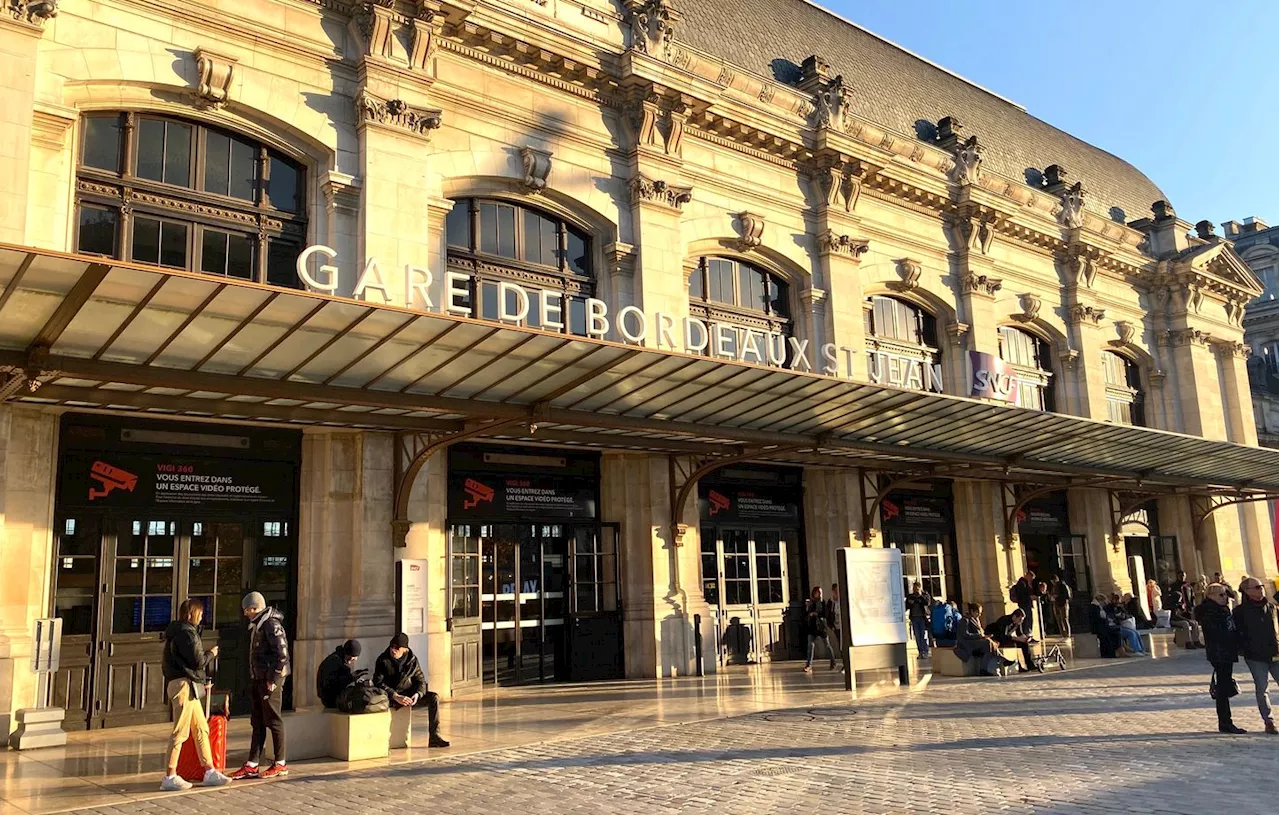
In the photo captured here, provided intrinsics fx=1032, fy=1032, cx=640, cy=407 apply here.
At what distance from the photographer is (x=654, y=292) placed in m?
20.8

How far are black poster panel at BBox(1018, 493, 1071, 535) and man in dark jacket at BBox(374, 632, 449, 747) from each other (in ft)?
69.8

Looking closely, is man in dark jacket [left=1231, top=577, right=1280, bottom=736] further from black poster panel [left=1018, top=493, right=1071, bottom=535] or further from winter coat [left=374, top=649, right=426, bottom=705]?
black poster panel [left=1018, top=493, right=1071, bottom=535]

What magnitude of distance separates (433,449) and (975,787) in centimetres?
953

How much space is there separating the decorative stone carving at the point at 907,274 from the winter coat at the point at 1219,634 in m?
15.4

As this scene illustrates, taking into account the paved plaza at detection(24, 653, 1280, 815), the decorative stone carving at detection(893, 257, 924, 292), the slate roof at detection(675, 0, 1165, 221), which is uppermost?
the slate roof at detection(675, 0, 1165, 221)

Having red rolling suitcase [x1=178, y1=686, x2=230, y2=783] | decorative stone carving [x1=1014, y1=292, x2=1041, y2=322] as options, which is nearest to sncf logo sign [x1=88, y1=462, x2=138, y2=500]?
red rolling suitcase [x1=178, y1=686, x2=230, y2=783]

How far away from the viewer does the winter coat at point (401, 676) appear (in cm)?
1173

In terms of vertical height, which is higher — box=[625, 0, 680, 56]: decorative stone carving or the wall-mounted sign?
box=[625, 0, 680, 56]: decorative stone carving

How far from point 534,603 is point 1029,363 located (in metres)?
18.9

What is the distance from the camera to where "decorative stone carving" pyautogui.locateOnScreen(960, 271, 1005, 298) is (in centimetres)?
2825

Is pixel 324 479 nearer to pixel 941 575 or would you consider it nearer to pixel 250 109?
pixel 250 109

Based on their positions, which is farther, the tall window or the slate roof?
the tall window

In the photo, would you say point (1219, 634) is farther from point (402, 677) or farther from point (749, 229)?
point (749, 229)

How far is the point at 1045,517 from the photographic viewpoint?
30.5 m
